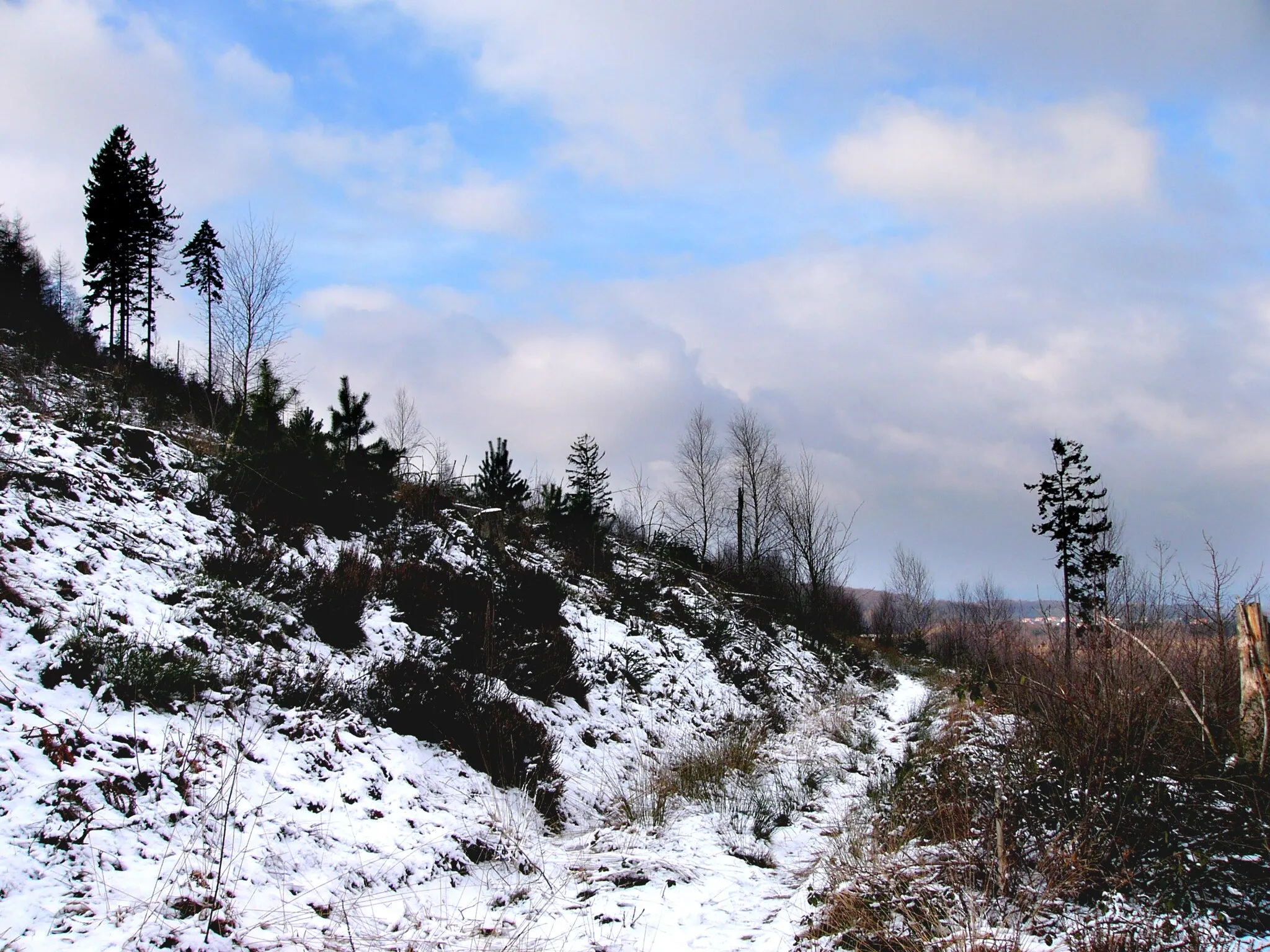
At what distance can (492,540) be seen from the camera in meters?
13.9

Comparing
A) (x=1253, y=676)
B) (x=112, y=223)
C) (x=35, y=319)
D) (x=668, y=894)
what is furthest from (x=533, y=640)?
(x=112, y=223)

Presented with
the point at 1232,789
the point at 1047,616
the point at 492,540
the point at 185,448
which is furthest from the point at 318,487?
the point at 1232,789

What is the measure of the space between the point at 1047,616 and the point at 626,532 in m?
16.0

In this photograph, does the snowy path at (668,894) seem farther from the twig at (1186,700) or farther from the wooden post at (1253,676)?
the wooden post at (1253,676)

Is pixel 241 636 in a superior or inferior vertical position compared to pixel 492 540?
inferior

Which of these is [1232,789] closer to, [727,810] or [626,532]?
[727,810]

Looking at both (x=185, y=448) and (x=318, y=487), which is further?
(x=318, y=487)

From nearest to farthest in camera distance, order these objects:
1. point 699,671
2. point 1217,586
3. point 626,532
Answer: point 1217,586 → point 699,671 → point 626,532

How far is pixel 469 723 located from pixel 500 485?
10.1 metres

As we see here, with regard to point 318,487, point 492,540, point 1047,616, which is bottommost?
point 1047,616

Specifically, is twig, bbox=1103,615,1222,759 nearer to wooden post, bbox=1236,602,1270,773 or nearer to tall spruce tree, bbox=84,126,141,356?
wooden post, bbox=1236,602,1270,773

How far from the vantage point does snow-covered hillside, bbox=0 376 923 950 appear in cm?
411

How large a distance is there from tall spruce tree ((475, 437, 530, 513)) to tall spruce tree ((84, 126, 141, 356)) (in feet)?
68.8

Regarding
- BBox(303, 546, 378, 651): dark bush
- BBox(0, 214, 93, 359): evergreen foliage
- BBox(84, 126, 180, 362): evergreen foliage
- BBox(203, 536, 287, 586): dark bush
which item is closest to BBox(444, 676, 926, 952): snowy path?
BBox(303, 546, 378, 651): dark bush
